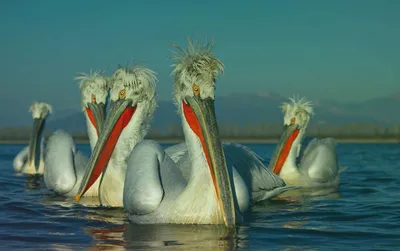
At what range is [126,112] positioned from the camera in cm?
808

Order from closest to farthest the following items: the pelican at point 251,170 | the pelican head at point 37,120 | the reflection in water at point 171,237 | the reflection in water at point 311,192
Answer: the reflection in water at point 171,237
the pelican at point 251,170
the reflection in water at point 311,192
the pelican head at point 37,120

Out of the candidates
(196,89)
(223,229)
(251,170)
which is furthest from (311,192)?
(196,89)

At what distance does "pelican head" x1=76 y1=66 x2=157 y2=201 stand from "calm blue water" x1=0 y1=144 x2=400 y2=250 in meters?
Result: 0.67

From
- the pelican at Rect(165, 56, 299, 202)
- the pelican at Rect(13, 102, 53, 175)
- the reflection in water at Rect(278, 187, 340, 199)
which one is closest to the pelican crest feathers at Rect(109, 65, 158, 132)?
the pelican at Rect(165, 56, 299, 202)

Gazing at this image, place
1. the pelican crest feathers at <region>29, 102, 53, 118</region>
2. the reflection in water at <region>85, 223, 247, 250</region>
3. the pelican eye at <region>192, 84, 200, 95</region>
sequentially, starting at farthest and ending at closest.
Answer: the pelican crest feathers at <region>29, 102, 53, 118</region>, the pelican eye at <region>192, 84, 200, 95</region>, the reflection in water at <region>85, 223, 247, 250</region>

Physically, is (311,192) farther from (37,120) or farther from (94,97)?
(37,120)

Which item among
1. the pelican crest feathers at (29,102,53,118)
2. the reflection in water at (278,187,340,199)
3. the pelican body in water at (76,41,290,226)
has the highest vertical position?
the pelican crest feathers at (29,102,53,118)

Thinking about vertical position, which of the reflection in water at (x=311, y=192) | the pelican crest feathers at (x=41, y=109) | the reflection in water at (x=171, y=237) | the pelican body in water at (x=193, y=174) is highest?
the pelican crest feathers at (x=41, y=109)

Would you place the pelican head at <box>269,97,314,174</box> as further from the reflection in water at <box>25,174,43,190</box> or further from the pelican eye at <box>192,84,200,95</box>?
the pelican eye at <box>192,84,200,95</box>

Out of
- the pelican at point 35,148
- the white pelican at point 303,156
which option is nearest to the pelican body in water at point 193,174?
the white pelican at point 303,156

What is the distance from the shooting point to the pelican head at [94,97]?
30.7 ft

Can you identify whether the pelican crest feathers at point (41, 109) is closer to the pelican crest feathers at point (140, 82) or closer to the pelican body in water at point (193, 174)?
the pelican crest feathers at point (140, 82)

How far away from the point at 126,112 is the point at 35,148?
680 centimetres

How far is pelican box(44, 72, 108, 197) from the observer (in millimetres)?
9000
